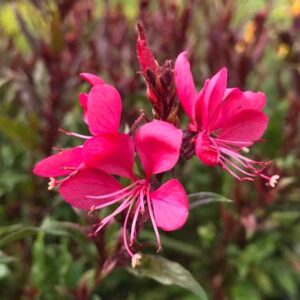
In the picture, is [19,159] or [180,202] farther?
[19,159]

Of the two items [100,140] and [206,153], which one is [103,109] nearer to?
[100,140]

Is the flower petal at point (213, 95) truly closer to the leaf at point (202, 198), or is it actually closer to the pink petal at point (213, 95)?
the pink petal at point (213, 95)

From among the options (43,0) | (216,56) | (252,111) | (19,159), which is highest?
(252,111)

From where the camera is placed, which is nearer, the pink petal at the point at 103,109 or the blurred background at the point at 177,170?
the pink petal at the point at 103,109

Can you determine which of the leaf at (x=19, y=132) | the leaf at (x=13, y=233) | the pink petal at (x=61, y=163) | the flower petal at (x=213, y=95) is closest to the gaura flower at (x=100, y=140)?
the pink petal at (x=61, y=163)

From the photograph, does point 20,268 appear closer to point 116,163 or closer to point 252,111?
point 116,163

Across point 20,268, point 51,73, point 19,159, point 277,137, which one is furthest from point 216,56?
point 20,268
